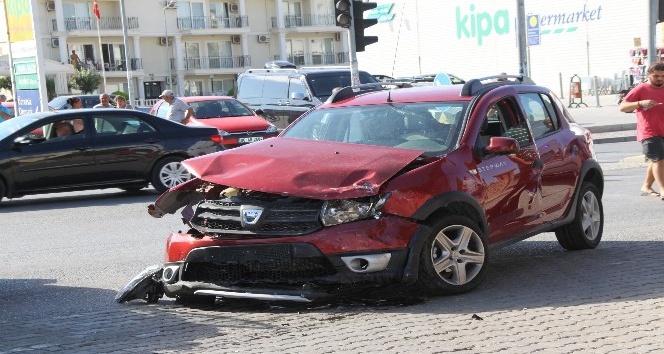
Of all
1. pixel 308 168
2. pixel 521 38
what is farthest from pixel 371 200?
pixel 521 38

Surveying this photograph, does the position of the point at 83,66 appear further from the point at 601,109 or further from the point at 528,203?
the point at 528,203

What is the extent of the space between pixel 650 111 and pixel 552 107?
13.6 feet

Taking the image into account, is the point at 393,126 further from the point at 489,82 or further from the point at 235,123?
the point at 235,123

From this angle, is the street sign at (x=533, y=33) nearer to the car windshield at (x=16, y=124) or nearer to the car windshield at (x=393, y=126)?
the car windshield at (x=16, y=124)

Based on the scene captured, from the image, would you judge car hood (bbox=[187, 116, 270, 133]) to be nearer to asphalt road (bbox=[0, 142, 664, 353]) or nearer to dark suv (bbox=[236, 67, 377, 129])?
dark suv (bbox=[236, 67, 377, 129])

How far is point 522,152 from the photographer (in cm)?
896

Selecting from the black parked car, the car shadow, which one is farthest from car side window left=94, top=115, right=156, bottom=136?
the car shadow

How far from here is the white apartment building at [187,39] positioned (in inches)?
2874

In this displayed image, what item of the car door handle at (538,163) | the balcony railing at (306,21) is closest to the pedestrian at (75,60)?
the balcony railing at (306,21)

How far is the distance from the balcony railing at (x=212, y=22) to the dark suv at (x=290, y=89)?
50.0 metres

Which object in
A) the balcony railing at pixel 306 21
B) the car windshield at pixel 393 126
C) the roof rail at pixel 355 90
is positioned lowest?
the car windshield at pixel 393 126

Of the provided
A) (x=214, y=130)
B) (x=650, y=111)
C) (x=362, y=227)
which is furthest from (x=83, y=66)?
(x=362, y=227)

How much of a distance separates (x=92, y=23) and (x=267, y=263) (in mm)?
68563

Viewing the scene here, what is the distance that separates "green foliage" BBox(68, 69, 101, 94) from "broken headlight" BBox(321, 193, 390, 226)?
208 feet
